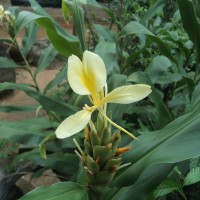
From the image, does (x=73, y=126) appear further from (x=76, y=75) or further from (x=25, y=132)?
(x=25, y=132)

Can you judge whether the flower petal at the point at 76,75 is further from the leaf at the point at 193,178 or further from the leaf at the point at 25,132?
the leaf at the point at 25,132

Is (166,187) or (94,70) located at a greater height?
(94,70)

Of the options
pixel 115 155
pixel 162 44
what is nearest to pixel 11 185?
pixel 162 44

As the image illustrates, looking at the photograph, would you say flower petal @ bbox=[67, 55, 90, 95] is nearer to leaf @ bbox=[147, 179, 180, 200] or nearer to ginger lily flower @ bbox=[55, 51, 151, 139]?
ginger lily flower @ bbox=[55, 51, 151, 139]

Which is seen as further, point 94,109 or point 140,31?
point 140,31

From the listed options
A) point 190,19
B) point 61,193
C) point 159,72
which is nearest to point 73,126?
point 61,193

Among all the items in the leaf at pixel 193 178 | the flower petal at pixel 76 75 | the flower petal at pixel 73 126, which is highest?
the flower petal at pixel 76 75

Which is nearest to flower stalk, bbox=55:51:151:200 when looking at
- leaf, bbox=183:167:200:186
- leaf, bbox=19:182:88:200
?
leaf, bbox=19:182:88:200

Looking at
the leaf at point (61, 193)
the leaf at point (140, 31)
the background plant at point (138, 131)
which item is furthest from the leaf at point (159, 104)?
the leaf at point (61, 193)
